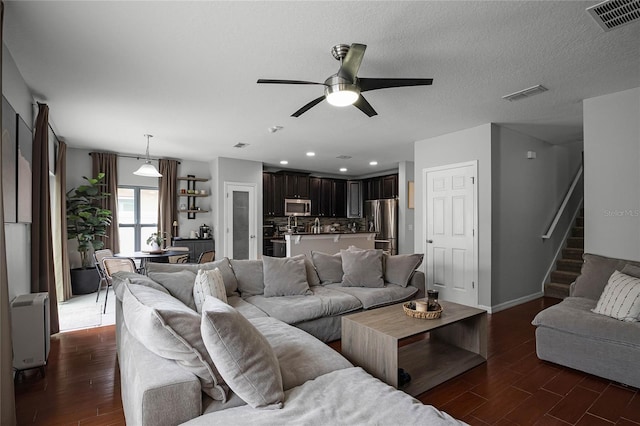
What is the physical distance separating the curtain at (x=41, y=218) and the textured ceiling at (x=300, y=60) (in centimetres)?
48

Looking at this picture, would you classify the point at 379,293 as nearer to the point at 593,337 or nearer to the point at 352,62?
the point at 593,337

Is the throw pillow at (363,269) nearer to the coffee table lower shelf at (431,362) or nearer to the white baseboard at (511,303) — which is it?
the coffee table lower shelf at (431,362)

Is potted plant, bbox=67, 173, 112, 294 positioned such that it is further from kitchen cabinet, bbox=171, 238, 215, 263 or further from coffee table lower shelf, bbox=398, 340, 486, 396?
coffee table lower shelf, bbox=398, 340, 486, 396

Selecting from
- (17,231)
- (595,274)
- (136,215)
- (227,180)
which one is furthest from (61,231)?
(595,274)

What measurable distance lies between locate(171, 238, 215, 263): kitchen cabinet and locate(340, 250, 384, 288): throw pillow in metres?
3.82

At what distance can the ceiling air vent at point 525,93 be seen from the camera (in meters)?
3.16

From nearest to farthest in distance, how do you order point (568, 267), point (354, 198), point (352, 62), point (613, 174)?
point (352, 62) → point (613, 174) → point (568, 267) → point (354, 198)

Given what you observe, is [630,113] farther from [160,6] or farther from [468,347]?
[160,6]

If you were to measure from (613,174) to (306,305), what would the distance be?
354 cm

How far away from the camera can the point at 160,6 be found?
1.95m

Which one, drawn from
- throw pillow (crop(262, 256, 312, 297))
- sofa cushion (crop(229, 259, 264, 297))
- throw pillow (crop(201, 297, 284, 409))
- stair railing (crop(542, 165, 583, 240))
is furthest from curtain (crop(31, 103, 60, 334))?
stair railing (crop(542, 165, 583, 240))

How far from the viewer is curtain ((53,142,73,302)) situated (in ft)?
15.8

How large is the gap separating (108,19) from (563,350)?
14.2ft

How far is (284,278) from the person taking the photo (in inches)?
141
